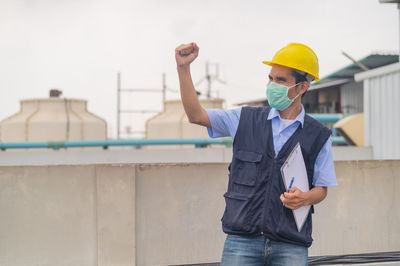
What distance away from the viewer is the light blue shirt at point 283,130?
3.03m

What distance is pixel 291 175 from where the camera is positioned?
2936mm

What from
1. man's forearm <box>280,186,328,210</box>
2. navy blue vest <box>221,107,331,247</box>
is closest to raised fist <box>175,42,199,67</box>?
navy blue vest <box>221,107,331,247</box>

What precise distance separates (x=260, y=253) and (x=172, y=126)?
2454 cm

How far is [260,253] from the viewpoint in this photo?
112 inches

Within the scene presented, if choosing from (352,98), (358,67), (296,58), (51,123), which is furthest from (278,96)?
(352,98)

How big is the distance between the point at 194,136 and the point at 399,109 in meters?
16.4

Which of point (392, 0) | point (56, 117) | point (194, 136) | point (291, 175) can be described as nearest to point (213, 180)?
point (291, 175)

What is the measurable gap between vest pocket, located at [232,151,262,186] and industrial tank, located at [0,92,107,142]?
2580cm

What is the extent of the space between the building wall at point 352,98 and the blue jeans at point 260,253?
29.9m

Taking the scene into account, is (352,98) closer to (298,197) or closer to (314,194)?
(314,194)

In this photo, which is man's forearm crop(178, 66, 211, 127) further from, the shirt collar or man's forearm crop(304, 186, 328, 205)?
man's forearm crop(304, 186, 328, 205)

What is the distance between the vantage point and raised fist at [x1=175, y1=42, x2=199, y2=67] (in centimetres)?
282

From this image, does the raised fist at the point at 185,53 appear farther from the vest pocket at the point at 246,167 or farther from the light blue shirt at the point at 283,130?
the vest pocket at the point at 246,167

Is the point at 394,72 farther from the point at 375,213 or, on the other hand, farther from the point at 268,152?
the point at 268,152
